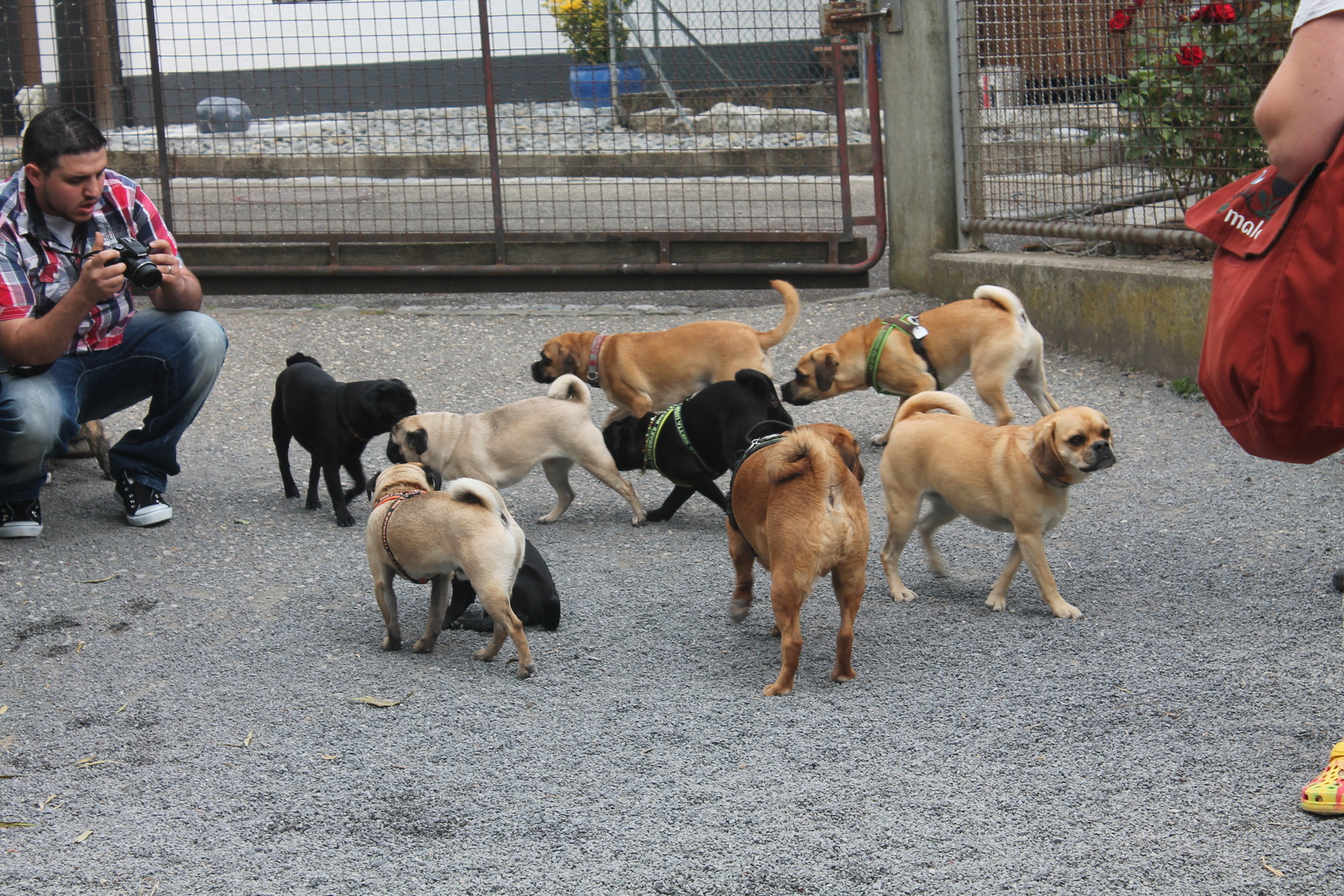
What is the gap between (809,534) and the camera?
11.4 ft

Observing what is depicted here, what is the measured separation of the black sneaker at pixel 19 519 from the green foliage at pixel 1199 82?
20.8 feet

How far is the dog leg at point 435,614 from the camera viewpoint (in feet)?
13.0

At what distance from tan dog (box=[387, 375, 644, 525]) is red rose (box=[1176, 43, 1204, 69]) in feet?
14.0

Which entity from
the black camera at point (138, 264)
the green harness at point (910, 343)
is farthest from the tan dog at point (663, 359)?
the black camera at point (138, 264)

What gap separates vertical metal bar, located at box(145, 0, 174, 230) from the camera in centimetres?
857

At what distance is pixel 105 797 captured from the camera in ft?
9.98

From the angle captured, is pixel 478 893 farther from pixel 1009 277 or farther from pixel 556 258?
pixel 556 258

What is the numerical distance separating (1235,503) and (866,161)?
8.71 metres

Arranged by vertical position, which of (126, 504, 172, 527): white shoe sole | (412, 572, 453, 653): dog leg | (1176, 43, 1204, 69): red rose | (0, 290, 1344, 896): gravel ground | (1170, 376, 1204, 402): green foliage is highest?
(1176, 43, 1204, 69): red rose

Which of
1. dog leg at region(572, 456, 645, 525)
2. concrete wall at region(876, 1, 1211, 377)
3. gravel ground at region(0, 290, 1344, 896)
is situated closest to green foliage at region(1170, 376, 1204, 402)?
concrete wall at region(876, 1, 1211, 377)

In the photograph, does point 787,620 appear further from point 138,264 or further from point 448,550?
point 138,264

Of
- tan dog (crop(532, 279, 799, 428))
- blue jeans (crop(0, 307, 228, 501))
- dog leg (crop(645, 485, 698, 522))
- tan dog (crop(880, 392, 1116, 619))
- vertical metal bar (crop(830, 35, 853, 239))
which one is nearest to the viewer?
tan dog (crop(880, 392, 1116, 619))

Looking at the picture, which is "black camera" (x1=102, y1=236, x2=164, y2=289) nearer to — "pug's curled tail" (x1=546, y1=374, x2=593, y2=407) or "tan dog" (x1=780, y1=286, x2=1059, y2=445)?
"pug's curled tail" (x1=546, y1=374, x2=593, y2=407)

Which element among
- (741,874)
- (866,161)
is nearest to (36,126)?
(741,874)
